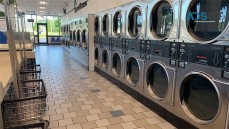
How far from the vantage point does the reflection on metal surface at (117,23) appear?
398 cm

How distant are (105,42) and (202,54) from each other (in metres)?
3.16

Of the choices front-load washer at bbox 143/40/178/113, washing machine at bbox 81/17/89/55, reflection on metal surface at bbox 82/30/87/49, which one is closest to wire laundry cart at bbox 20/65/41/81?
front-load washer at bbox 143/40/178/113

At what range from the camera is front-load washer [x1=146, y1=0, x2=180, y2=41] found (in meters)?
2.33

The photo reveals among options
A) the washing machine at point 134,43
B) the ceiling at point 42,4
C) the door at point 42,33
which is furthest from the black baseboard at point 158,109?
the door at point 42,33

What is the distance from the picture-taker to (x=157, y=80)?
113 inches

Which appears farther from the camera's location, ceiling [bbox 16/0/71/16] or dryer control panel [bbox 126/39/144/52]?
ceiling [bbox 16/0/71/16]

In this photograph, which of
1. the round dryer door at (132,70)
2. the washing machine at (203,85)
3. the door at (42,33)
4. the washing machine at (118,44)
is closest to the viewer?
the washing machine at (203,85)

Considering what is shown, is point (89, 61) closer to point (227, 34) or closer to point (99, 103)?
point (99, 103)

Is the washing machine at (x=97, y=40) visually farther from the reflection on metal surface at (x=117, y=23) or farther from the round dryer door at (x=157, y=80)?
the round dryer door at (x=157, y=80)

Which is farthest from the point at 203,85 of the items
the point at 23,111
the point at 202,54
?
the point at 23,111

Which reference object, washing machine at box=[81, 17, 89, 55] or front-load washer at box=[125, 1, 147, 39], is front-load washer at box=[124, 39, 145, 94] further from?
washing machine at box=[81, 17, 89, 55]

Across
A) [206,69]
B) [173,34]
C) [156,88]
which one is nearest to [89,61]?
[156,88]

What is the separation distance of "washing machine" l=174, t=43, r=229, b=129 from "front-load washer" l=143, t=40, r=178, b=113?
12 centimetres

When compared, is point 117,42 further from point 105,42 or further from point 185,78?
point 185,78
